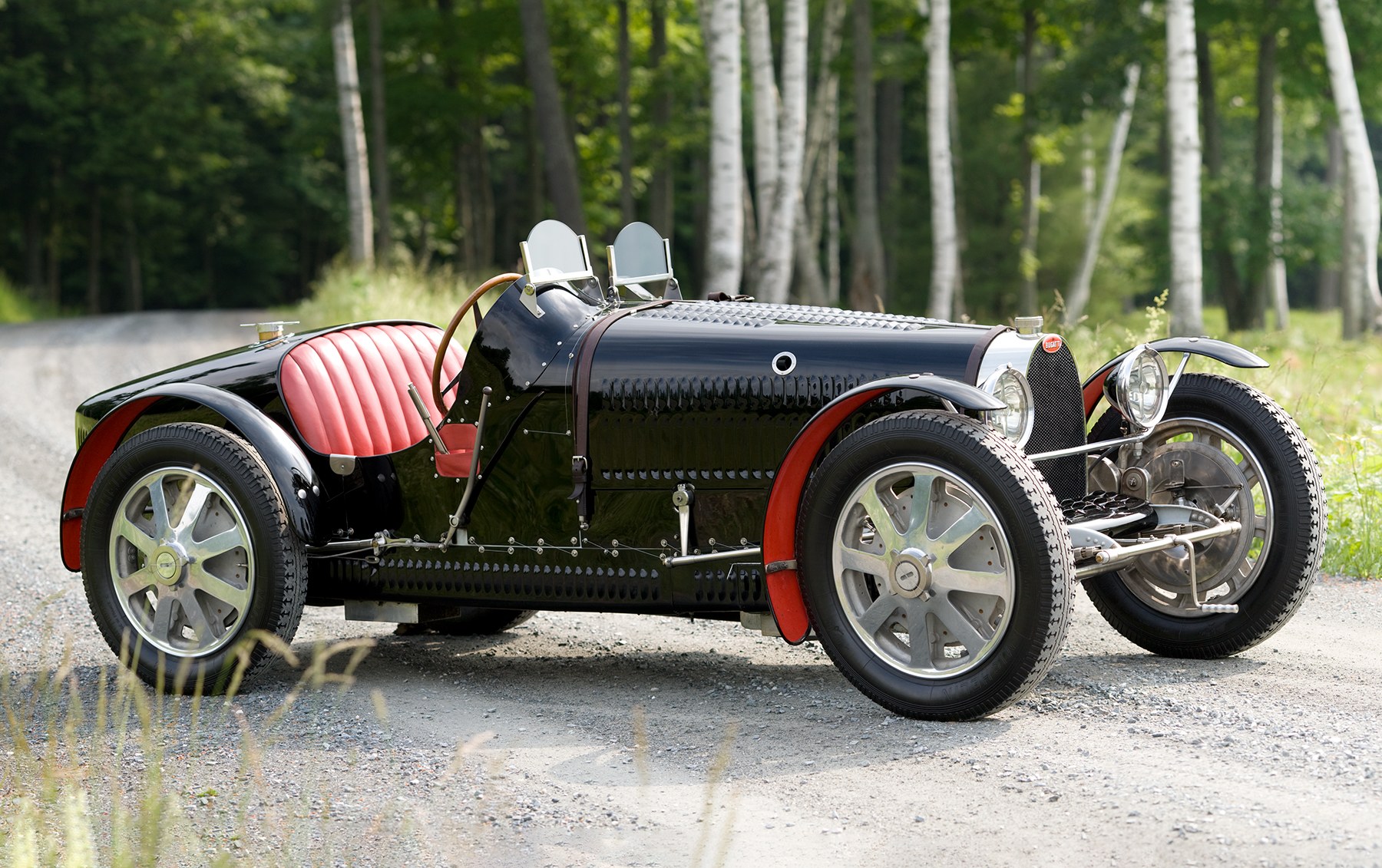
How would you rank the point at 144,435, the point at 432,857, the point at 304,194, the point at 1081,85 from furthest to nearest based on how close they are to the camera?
1. the point at 304,194
2. the point at 1081,85
3. the point at 144,435
4. the point at 432,857

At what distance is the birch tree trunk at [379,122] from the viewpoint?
26.0m

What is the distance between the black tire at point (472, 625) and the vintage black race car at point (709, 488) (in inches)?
25.7

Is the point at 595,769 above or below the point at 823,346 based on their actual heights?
below

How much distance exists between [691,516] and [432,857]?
5.27ft

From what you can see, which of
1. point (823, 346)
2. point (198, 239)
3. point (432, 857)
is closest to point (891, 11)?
point (823, 346)

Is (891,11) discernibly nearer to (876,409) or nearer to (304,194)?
(876,409)

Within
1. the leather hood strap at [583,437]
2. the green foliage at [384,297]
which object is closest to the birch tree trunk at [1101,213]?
the green foliage at [384,297]

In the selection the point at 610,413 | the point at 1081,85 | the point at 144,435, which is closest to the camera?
the point at 610,413

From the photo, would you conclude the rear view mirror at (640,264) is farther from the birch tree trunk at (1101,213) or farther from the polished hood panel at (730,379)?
the birch tree trunk at (1101,213)

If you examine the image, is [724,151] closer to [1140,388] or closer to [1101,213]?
[1140,388]

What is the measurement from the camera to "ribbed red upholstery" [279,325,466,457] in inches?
203

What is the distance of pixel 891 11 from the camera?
2588 cm

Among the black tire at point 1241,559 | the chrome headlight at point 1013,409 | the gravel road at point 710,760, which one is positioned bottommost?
the gravel road at point 710,760

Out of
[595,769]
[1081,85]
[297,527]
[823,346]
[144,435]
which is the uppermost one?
[1081,85]
